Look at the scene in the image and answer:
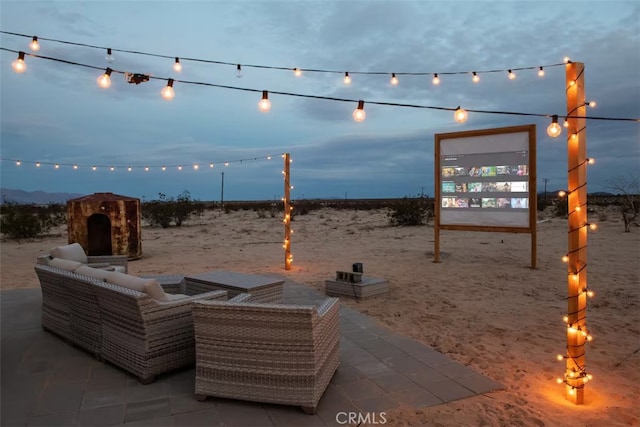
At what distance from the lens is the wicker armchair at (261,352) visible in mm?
2592

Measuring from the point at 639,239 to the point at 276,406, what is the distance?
14433 millimetres

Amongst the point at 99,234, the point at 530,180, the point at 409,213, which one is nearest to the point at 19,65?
the point at 99,234

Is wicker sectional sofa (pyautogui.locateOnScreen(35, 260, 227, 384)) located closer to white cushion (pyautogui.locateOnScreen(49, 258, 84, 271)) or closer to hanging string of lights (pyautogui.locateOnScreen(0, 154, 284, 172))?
white cushion (pyautogui.locateOnScreen(49, 258, 84, 271))

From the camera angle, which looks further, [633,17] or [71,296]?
[633,17]

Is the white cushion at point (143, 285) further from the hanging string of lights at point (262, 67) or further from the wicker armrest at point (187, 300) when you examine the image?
the hanging string of lights at point (262, 67)

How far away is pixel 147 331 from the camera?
9.62 ft

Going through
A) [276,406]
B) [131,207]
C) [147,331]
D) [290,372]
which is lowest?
[276,406]

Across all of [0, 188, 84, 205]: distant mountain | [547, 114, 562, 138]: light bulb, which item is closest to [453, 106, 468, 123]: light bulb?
[547, 114, 562, 138]: light bulb

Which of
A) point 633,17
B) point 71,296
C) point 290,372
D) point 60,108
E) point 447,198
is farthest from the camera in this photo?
point 60,108

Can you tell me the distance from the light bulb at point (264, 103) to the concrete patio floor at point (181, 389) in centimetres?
277

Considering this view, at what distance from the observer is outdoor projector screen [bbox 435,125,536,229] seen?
28.0ft

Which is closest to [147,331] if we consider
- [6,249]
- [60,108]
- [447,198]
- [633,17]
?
→ [633,17]

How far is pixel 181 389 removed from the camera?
9.59 ft

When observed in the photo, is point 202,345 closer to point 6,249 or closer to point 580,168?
point 580,168
